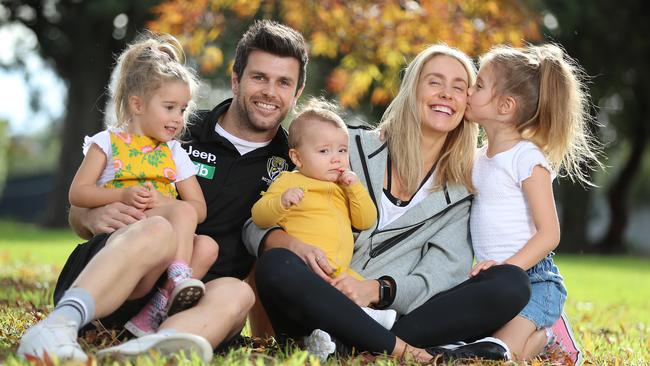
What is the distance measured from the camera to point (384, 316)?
3848 millimetres

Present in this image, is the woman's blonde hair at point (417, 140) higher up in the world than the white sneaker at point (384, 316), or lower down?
higher up

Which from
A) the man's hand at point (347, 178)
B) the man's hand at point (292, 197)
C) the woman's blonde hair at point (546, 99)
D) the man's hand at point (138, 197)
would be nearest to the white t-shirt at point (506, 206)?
the woman's blonde hair at point (546, 99)

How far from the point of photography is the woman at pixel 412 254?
3654 mm

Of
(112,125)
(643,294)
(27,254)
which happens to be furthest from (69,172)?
(112,125)

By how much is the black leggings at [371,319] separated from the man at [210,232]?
161mm

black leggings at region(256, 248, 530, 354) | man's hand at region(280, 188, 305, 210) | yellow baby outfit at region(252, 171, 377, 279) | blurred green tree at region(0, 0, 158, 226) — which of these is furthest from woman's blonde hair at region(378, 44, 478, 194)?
blurred green tree at region(0, 0, 158, 226)

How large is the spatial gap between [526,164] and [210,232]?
4.77 feet

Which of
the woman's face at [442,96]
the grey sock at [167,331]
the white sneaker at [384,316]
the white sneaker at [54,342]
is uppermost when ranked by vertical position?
the woman's face at [442,96]

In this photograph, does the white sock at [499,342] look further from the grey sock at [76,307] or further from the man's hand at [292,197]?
the grey sock at [76,307]

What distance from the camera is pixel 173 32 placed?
380 inches

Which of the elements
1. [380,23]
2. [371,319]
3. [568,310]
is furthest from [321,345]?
[380,23]

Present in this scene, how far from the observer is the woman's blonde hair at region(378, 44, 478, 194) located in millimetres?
4305

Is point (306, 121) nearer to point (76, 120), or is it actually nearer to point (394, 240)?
point (394, 240)

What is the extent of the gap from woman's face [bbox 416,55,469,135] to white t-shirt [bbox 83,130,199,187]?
111 cm
